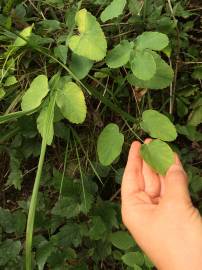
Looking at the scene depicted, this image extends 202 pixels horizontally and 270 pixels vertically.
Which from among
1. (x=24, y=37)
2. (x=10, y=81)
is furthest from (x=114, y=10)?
(x=10, y=81)

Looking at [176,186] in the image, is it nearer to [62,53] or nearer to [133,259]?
[133,259]

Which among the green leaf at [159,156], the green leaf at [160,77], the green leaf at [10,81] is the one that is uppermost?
the green leaf at [10,81]

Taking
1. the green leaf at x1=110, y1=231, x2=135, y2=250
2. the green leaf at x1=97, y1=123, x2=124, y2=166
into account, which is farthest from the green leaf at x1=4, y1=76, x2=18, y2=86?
the green leaf at x1=110, y1=231, x2=135, y2=250

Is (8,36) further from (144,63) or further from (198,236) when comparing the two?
(198,236)

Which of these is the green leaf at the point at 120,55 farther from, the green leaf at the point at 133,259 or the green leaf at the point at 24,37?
the green leaf at the point at 133,259

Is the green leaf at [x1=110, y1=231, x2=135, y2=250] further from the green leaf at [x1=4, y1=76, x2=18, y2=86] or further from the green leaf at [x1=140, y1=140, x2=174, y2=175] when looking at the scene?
the green leaf at [x1=4, y1=76, x2=18, y2=86]

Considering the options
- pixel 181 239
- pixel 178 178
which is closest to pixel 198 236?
pixel 181 239

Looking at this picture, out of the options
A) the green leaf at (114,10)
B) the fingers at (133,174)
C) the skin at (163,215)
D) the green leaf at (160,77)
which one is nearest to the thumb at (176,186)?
the skin at (163,215)
